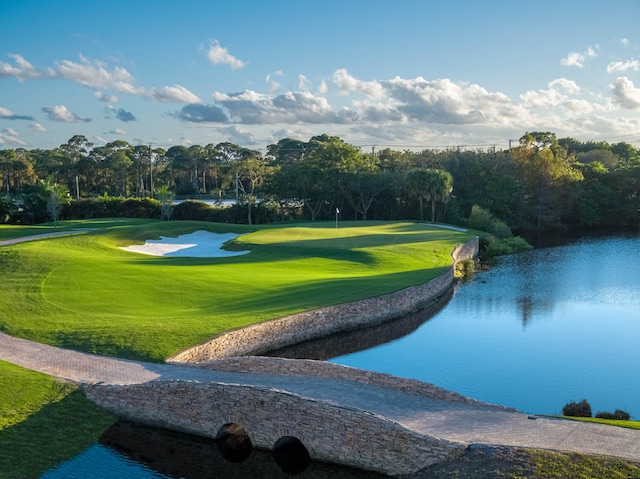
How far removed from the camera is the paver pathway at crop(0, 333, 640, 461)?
11.7m

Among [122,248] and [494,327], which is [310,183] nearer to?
[122,248]

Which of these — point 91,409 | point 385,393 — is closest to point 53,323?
point 91,409

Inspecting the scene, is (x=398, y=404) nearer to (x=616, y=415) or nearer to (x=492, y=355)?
(x=616, y=415)

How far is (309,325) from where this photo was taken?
23.7 m

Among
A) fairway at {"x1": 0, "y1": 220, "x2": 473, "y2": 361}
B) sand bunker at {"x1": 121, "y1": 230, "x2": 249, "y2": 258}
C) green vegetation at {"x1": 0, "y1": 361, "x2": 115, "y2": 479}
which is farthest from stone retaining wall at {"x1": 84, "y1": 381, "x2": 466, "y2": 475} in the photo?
sand bunker at {"x1": 121, "y1": 230, "x2": 249, "y2": 258}

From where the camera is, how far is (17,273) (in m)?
29.0

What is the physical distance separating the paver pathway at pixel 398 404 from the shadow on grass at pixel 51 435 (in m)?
1.11

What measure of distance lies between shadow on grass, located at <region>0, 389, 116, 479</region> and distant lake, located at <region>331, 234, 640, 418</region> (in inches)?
365

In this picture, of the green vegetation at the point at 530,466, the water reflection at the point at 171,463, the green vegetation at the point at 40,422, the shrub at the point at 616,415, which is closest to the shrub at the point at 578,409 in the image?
the shrub at the point at 616,415

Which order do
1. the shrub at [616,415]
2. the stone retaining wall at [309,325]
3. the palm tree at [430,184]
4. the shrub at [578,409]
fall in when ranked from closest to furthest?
the shrub at [616,415] < the shrub at [578,409] < the stone retaining wall at [309,325] < the palm tree at [430,184]

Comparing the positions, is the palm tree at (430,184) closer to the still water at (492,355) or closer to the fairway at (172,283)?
the fairway at (172,283)

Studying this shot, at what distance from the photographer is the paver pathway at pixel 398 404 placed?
Answer: 11.7 m

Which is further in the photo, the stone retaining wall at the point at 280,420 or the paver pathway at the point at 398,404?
the stone retaining wall at the point at 280,420

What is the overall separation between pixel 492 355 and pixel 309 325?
6918 millimetres
